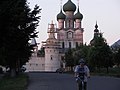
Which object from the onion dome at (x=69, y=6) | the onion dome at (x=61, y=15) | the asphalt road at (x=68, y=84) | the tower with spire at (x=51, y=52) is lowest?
the asphalt road at (x=68, y=84)

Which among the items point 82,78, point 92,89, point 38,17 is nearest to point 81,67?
point 82,78

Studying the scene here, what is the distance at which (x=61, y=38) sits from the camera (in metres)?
156

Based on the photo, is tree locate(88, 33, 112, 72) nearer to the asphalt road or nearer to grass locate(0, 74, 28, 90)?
the asphalt road

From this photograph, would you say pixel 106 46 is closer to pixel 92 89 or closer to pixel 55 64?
pixel 92 89

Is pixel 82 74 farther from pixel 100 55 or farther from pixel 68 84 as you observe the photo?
pixel 100 55

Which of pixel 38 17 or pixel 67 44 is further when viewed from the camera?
pixel 67 44

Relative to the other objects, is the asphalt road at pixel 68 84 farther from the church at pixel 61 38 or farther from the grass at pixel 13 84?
the church at pixel 61 38

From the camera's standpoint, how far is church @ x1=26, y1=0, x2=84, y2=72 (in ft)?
484

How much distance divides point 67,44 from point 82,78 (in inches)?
5293

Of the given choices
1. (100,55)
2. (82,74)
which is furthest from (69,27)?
(82,74)

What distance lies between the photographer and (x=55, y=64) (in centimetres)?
14725

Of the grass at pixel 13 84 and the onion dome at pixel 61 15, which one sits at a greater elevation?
the onion dome at pixel 61 15

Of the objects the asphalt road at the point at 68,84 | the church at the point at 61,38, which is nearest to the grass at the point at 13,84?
the asphalt road at the point at 68,84

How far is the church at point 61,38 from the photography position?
147625 millimetres
